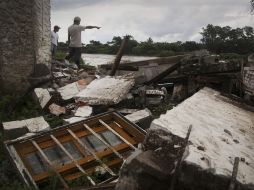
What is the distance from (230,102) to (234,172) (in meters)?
2.83

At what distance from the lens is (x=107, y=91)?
6.79 metres

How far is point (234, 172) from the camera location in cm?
251

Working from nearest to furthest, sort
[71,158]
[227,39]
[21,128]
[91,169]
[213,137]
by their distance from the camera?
1. [213,137]
2. [91,169]
3. [71,158]
4. [21,128]
5. [227,39]

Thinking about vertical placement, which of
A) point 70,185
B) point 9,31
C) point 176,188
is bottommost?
point 70,185

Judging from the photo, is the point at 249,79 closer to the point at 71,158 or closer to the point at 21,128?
the point at 71,158

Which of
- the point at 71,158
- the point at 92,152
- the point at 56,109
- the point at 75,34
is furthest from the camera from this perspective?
the point at 75,34

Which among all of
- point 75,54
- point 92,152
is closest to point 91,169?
point 92,152

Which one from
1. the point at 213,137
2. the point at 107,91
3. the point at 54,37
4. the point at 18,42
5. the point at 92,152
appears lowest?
the point at 92,152

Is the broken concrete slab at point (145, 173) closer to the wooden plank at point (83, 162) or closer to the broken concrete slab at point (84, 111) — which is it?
the wooden plank at point (83, 162)

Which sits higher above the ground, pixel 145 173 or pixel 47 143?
pixel 145 173

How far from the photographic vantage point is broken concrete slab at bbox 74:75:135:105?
6430 mm

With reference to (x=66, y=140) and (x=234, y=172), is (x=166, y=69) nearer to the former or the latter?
(x=66, y=140)

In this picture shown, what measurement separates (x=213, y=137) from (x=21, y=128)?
10.8ft

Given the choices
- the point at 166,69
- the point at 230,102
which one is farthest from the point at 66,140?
the point at 166,69
